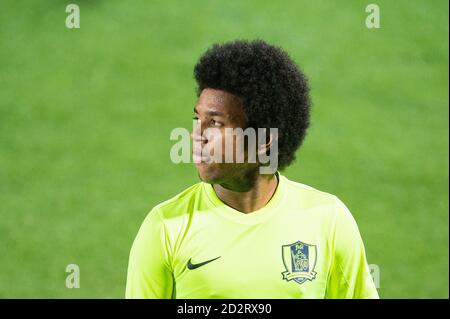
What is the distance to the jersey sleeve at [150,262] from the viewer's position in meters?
4.78

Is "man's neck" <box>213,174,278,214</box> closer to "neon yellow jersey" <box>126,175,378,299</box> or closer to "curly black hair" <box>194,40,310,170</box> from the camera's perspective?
"neon yellow jersey" <box>126,175,378,299</box>

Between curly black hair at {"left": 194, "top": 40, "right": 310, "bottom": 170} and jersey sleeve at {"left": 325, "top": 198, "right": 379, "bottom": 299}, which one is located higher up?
curly black hair at {"left": 194, "top": 40, "right": 310, "bottom": 170}

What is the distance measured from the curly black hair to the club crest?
46cm

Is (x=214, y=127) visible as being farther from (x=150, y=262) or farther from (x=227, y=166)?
(x=150, y=262)

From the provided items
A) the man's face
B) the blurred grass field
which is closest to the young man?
the man's face

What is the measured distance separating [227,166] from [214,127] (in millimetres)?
206

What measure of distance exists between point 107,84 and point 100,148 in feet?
3.65

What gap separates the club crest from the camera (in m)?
4.94

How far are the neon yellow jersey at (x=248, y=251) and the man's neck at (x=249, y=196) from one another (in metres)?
0.03

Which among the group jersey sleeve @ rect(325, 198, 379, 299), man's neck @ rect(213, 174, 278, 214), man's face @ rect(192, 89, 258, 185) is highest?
man's face @ rect(192, 89, 258, 185)

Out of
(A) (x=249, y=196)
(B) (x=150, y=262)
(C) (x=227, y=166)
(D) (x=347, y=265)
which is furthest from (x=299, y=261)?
(B) (x=150, y=262)

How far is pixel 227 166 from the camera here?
4.85 meters

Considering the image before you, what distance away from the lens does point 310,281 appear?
16.3ft

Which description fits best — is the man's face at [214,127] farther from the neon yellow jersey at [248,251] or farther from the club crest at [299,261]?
the club crest at [299,261]
